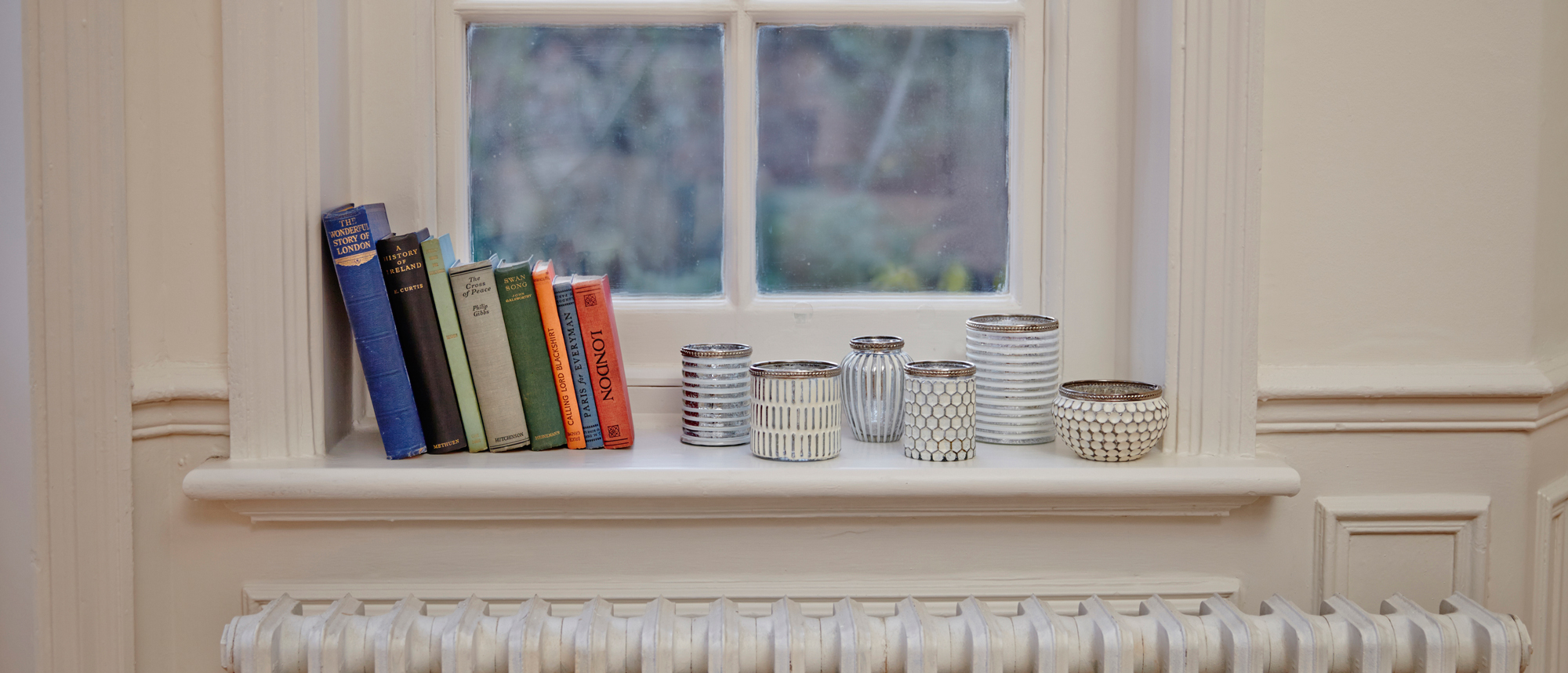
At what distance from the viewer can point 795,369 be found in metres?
1.08

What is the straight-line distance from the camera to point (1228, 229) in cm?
109

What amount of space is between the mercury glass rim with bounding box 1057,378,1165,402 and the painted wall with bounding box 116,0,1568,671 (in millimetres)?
142

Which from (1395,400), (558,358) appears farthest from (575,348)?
(1395,400)

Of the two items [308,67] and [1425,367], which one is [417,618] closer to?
[308,67]

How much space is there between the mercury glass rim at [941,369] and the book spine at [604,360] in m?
0.33

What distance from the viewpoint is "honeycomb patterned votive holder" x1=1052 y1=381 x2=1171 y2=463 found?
106 cm

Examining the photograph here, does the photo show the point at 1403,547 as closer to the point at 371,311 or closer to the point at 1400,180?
the point at 1400,180

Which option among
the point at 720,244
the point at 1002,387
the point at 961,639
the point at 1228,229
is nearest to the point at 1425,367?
the point at 1228,229

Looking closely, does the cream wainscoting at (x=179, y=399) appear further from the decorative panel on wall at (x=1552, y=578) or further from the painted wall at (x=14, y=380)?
the decorative panel on wall at (x=1552, y=578)

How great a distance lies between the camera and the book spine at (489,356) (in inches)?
43.0

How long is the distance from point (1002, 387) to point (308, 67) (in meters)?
0.85

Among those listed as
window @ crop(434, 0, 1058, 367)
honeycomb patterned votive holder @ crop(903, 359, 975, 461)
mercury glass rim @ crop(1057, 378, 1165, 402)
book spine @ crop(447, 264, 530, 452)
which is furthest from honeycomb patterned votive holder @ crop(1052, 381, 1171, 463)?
book spine @ crop(447, 264, 530, 452)

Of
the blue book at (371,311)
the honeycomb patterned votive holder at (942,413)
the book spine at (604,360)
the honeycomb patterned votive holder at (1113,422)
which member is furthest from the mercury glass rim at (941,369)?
the blue book at (371,311)

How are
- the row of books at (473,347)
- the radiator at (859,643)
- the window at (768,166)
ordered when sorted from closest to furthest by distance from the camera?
the radiator at (859,643) < the row of books at (473,347) < the window at (768,166)
